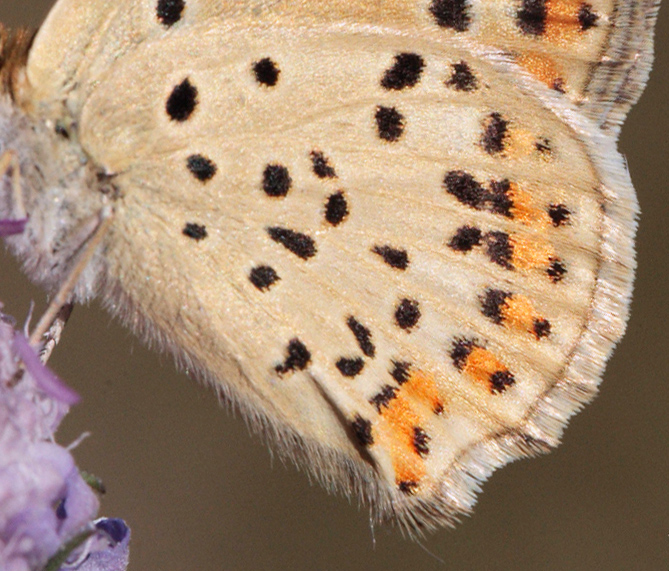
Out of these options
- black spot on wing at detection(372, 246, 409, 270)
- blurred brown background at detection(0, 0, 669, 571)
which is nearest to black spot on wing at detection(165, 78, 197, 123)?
black spot on wing at detection(372, 246, 409, 270)

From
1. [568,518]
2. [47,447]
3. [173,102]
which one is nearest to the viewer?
[47,447]

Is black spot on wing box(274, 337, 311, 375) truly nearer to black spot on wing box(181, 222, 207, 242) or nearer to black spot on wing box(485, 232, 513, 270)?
black spot on wing box(181, 222, 207, 242)

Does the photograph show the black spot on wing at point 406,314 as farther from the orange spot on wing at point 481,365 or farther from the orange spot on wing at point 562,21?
the orange spot on wing at point 562,21

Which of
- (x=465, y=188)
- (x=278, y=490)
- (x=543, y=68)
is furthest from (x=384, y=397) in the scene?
(x=278, y=490)

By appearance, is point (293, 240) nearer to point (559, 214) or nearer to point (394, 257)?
point (394, 257)

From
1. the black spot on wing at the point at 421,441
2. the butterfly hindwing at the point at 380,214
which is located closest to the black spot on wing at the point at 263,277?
the butterfly hindwing at the point at 380,214

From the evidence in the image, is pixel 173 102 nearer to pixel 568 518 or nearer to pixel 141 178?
pixel 141 178

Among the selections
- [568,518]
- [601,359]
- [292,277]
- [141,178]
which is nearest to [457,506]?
[601,359]

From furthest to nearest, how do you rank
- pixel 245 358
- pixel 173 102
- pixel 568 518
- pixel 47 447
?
pixel 568 518 → pixel 245 358 → pixel 173 102 → pixel 47 447
